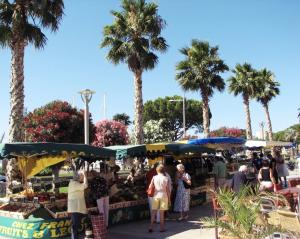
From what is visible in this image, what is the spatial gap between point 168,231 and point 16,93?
29.3 feet

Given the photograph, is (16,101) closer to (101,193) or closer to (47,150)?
(47,150)

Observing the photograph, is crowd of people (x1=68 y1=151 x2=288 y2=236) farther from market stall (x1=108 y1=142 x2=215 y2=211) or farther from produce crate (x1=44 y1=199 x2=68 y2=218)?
market stall (x1=108 y1=142 x2=215 y2=211)

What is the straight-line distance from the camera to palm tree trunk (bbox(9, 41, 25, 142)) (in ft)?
53.1

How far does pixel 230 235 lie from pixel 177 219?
5817 millimetres

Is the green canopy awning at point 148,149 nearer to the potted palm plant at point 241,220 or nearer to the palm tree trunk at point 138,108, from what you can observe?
the palm tree trunk at point 138,108

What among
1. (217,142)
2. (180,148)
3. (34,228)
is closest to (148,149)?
(180,148)

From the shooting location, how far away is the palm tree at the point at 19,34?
16.4 metres

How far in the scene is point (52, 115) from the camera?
35.5 m

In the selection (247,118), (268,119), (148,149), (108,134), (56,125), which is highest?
(268,119)

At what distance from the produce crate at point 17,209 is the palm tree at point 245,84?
109ft

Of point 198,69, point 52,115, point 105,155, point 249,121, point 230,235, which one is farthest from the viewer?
point 249,121

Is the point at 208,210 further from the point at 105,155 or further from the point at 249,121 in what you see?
the point at 249,121

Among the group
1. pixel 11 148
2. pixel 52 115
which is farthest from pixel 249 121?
pixel 11 148

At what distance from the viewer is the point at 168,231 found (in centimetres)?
1067
